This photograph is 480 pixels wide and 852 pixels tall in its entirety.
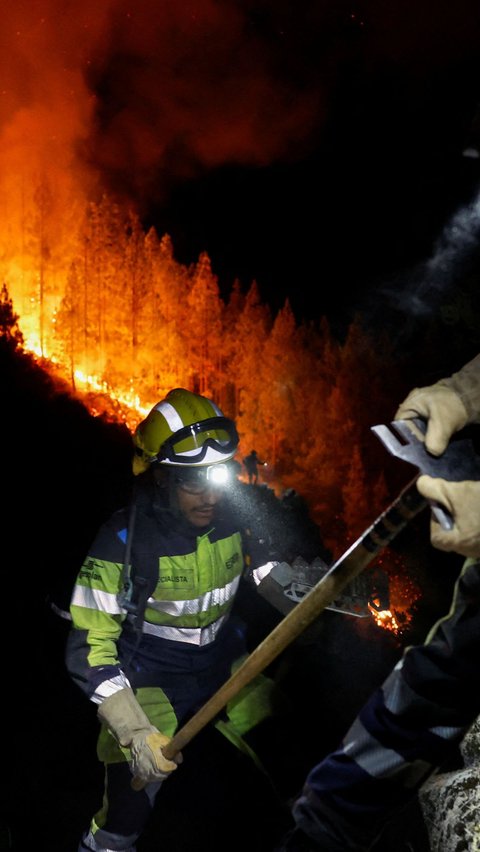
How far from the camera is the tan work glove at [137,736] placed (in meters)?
3.50

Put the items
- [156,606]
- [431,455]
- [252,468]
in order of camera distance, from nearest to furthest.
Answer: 1. [431,455]
2. [156,606]
3. [252,468]

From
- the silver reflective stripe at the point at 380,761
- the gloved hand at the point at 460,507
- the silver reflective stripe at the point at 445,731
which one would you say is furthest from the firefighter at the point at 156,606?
the gloved hand at the point at 460,507

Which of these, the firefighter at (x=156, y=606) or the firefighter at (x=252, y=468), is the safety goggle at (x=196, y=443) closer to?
the firefighter at (x=156, y=606)

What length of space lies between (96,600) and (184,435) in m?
1.21

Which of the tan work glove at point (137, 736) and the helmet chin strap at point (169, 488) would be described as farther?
the helmet chin strap at point (169, 488)

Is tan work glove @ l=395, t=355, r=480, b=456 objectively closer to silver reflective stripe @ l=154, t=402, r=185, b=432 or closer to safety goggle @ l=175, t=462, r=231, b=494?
safety goggle @ l=175, t=462, r=231, b=494

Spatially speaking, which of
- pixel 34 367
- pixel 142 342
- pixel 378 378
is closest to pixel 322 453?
pixel 378 378

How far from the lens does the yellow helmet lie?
412 centimetres

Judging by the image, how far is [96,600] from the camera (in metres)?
3.80

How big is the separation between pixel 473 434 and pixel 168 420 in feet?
7.81

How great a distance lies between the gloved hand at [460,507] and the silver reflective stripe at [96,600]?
2.49 metres

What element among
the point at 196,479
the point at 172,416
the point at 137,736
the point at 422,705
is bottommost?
the point at 422,705

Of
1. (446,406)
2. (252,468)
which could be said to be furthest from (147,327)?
(446,406)

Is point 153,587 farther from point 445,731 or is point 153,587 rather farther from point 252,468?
point 252,468
